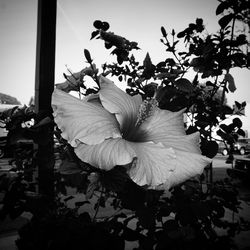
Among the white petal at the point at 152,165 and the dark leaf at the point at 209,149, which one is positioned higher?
the white petal at the point at 152,165

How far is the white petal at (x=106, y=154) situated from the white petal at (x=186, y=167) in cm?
16

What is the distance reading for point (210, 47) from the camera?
152 cm

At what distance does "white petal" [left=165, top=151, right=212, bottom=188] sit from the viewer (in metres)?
0.72

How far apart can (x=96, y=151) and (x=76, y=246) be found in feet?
1.88

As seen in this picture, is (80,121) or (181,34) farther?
(181,34)

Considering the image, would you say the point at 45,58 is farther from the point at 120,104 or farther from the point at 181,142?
the point at 181,142

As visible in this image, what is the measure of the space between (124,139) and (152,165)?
0.46ft

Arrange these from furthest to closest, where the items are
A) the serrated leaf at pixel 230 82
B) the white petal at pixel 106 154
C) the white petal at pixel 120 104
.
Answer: the serrated leaf at pixel 230 82
the white petal at pixel 120 104
the white petal at pixel 106 154

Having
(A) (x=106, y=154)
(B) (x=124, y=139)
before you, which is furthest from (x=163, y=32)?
(A) (x=106, y=154)

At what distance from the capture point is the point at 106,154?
653 millimetres

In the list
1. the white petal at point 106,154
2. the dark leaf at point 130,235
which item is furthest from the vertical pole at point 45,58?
the white petal at point 106,154

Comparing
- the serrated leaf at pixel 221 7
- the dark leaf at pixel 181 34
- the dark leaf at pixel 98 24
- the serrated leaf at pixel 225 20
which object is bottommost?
the dark leaf at pixel 98 24

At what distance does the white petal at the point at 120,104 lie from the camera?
795mm

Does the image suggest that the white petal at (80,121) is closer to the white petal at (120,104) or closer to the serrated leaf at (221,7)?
the white petal at (120,104)
